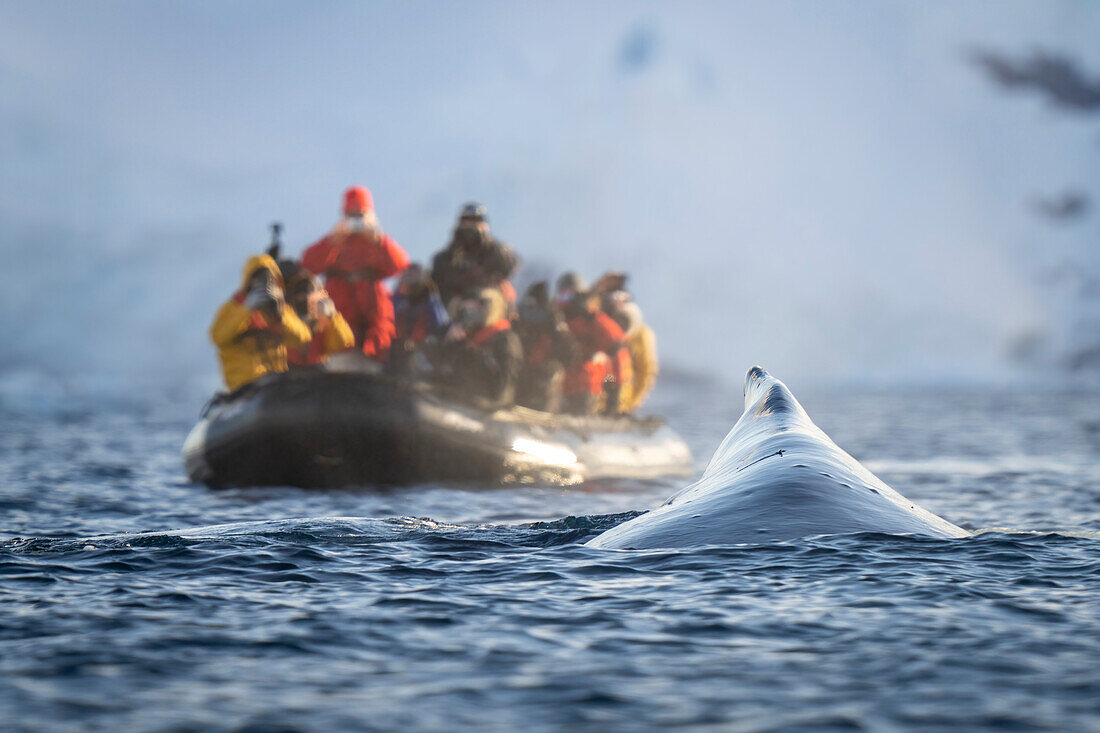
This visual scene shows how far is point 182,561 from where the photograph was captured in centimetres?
762

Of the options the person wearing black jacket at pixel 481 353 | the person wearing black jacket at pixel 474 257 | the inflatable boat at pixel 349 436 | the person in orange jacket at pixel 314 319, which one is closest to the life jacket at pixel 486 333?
the person wearing black jacket at pixel 481 353

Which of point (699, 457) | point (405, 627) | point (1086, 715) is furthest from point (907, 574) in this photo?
point (699, 457)

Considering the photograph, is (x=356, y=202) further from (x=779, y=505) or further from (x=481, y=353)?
(x=779, y=505)

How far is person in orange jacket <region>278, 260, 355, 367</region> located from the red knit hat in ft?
3.70

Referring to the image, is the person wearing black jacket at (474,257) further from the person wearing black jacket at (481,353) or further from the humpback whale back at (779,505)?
the humpback whale back at (779,505)

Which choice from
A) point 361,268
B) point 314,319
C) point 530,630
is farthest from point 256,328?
point 530,630

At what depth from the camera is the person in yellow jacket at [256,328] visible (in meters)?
14.3

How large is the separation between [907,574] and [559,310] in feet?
37.4

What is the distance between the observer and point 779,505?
7863 millimetres

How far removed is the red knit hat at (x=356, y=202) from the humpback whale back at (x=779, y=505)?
8.35 m

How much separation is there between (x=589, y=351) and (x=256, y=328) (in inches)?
219

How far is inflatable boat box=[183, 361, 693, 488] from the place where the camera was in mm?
13898

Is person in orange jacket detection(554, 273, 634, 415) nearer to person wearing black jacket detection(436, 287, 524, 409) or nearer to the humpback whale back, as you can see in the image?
person wearing black jacket detection(436, 287, 524, 409)

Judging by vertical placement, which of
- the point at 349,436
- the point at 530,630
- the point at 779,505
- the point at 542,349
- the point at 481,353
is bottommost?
the point at 530,630
